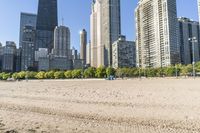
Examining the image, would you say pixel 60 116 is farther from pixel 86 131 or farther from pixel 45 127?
pixel 86 131

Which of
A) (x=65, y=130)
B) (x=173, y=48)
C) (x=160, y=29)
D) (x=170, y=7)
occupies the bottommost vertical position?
(x=65, y=130)

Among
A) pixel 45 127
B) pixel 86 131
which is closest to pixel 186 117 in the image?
pixel 86 131

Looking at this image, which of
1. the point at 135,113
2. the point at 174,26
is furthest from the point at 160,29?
the point at 135,113

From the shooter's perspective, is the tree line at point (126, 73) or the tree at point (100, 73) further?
the tree at point (100, 73)

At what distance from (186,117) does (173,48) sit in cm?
18155

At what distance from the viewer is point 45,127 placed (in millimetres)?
10805

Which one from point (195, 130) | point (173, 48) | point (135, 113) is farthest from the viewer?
point (173, 48)

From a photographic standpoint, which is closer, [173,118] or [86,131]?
[86,131]

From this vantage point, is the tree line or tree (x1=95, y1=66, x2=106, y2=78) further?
tree (x1=95, y1=66, x2=106, y2=78)

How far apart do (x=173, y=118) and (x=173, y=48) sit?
596 feet

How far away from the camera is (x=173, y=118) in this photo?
461 inches

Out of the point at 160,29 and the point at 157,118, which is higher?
the point at 160,29

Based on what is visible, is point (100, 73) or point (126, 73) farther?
point (126, 73)

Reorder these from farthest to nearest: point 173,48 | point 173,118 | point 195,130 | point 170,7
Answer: point 170,7, point 173,48, point 173,118, point 195,130
